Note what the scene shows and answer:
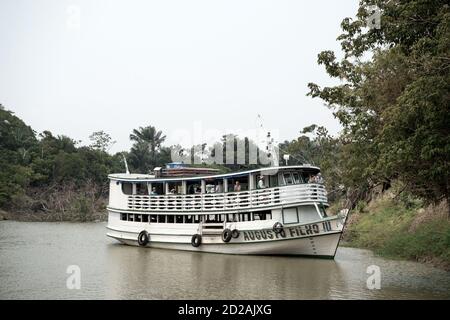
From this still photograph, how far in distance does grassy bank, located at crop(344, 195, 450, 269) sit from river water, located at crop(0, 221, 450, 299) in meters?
0.96

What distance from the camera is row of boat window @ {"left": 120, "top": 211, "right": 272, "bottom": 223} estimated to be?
71.7 ft

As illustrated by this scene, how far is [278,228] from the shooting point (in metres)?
20.5

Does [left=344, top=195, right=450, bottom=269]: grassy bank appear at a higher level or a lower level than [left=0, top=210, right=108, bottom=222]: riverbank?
lower

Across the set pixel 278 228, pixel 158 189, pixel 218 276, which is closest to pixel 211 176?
pixel 158 189

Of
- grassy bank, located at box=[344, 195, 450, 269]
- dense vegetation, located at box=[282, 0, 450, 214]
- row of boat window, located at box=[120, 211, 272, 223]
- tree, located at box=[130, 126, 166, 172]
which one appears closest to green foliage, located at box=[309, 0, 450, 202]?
dense vegetation, located at box=[282, 0, 450, 214]

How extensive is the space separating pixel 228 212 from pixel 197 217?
1.82 m

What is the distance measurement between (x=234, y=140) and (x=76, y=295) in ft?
166

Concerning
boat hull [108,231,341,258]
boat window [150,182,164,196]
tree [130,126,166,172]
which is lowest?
boat hull [108,231,341,258]

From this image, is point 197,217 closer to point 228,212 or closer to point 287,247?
point 228,212

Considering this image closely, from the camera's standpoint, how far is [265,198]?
21359mm

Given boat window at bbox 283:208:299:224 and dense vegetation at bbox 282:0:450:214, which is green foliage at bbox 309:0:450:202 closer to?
dense vegetation at bbox 282:0:450:214

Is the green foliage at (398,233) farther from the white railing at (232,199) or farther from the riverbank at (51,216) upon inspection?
the riverbank at (51,216)

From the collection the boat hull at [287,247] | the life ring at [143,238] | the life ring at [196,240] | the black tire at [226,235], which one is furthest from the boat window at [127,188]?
the black tire at [226,235]

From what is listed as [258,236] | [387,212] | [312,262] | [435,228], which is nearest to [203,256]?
[258,236]
